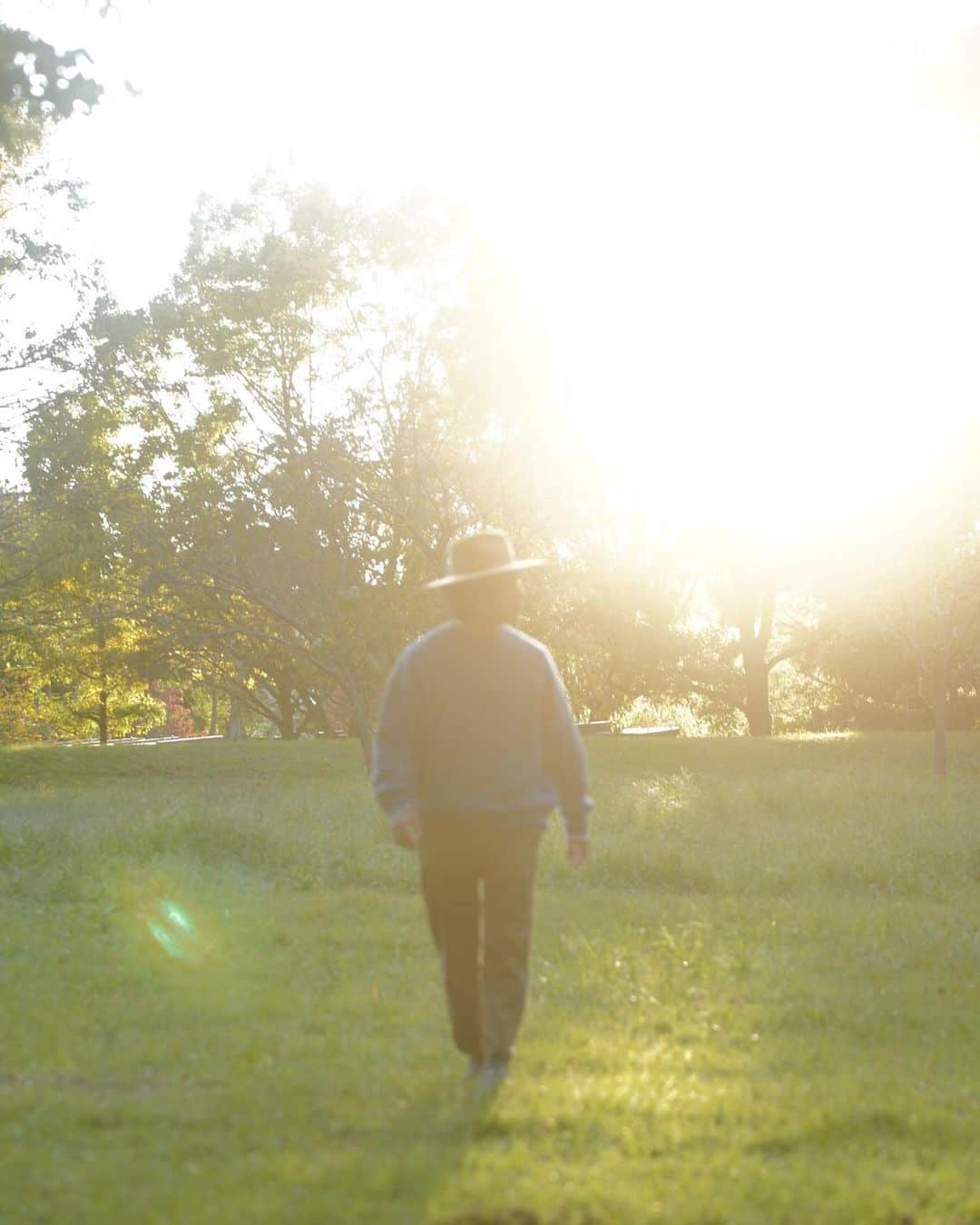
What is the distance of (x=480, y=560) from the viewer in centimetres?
635

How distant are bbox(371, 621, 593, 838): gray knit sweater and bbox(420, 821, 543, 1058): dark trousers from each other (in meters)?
0.10

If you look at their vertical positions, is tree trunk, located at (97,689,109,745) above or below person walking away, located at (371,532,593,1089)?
below

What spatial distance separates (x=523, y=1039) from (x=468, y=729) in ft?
6.52

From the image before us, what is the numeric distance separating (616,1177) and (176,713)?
280 feet

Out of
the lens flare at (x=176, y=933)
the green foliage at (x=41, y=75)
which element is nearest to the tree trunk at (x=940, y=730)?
the lens flare at (x=176, y=933)

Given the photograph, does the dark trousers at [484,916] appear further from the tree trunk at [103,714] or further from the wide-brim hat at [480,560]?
the tree trunk at [103,714]

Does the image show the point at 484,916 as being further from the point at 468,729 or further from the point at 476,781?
the point at 468,729

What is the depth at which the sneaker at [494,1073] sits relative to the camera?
6.27m

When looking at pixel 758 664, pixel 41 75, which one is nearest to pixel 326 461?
pixel 758 664

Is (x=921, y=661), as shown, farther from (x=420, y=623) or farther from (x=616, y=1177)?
(x=616, y=1177)

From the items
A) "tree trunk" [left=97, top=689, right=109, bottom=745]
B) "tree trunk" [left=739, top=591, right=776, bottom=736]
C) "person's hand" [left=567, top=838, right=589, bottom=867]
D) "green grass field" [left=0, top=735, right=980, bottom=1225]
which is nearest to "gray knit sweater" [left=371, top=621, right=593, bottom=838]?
"person's hand" [left=567, top=838, right=589, bottom=867]

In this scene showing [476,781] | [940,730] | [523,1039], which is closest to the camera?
[476,781]

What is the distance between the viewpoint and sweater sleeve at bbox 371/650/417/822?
620cm

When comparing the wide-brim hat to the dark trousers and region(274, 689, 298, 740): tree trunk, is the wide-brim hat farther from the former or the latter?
region(274, 689, 298, 740): tree trunk
